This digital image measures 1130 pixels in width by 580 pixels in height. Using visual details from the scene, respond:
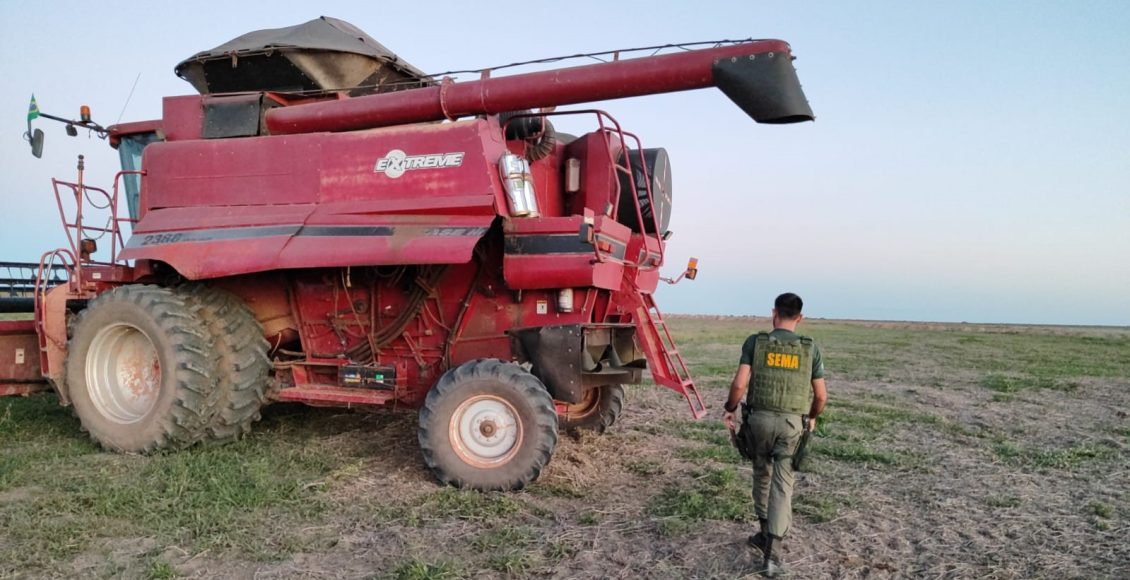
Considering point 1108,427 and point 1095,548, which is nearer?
point 1095,548

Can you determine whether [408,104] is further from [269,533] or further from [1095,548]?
[1095,548]

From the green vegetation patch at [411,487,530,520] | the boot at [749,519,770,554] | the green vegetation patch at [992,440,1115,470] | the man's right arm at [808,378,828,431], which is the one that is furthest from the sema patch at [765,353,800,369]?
the green vegetation patch at [992,440,1115,470]

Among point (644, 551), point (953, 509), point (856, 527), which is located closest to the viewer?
point (644, 551)

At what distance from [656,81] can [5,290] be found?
8.78 m

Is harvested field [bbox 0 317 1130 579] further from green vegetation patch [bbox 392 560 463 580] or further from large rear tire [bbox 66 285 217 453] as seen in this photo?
large rear tire [bbox 66 285 217 453]

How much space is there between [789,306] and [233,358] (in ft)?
15.4

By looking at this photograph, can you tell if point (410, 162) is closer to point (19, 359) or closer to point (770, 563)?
point (770, 563)

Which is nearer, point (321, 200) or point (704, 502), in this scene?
point (704, 502)

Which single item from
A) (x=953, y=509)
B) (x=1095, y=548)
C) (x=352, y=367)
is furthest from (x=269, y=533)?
(x=1095, y=548)

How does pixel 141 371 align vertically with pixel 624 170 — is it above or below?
below

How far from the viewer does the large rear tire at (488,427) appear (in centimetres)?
541

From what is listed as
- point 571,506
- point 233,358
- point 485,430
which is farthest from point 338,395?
point 571,506

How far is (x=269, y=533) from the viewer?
4504 mm

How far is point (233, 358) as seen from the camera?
6383 millimetres
